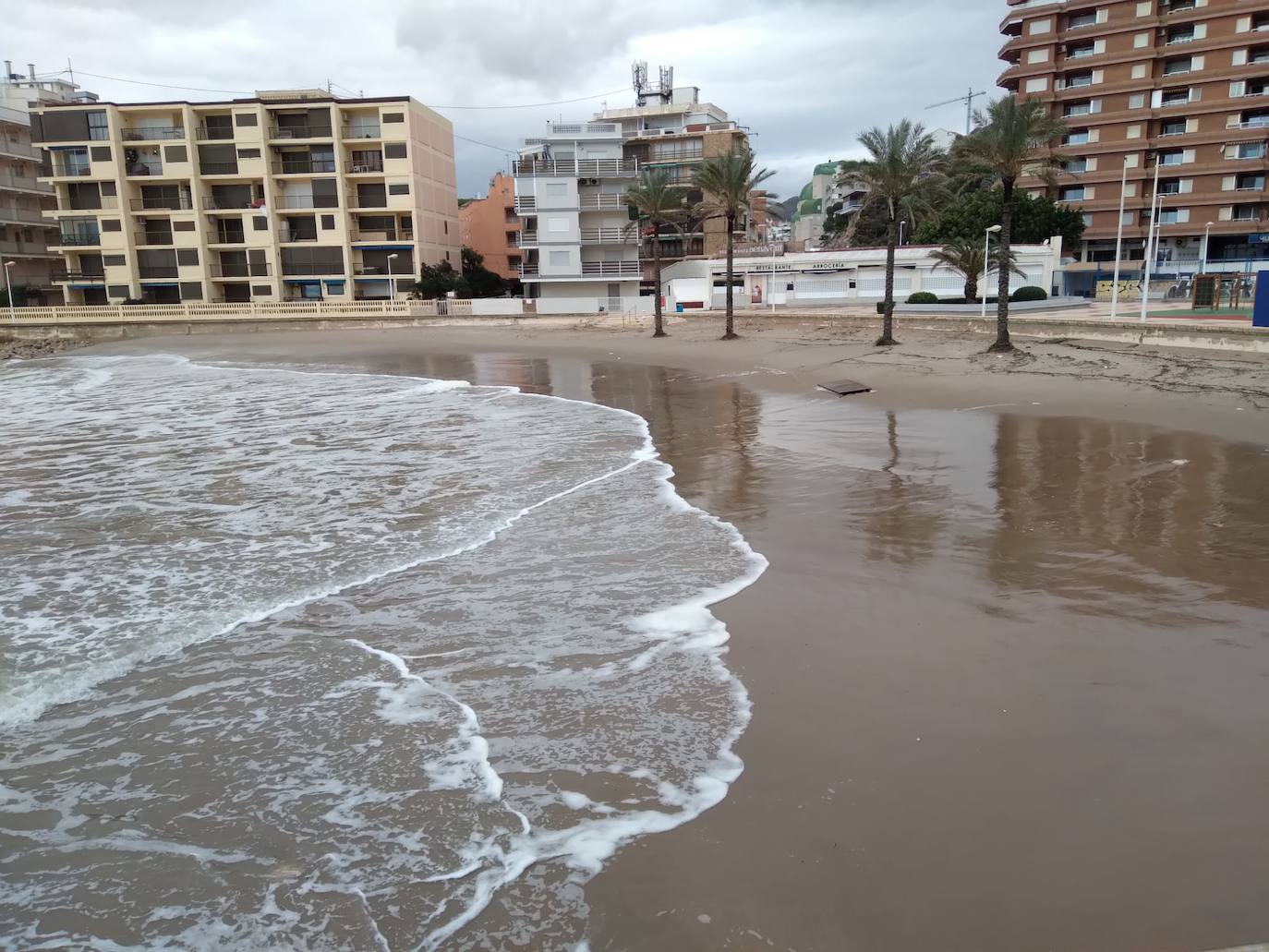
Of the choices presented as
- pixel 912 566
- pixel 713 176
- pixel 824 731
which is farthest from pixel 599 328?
pixel 824 731

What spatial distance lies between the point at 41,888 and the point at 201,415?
20.1 metres

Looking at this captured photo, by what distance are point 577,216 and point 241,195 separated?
24.9m

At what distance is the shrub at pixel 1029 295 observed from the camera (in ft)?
138

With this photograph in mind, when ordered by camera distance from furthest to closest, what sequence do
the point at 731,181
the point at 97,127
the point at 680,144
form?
1. the point at 680,144
2. the point at 97,127
3. the point at 731,181

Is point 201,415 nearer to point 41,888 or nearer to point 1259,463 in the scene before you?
point 41,888

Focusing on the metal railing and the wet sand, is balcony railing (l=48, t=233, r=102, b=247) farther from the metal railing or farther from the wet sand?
the wet sand

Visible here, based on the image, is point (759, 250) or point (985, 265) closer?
point (985, 265)

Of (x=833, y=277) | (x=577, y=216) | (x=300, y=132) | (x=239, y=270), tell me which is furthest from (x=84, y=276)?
(x=833, y=277)

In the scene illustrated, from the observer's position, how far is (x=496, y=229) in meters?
79.9

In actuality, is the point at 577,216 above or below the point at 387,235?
above

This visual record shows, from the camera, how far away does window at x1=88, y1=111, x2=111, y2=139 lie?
62938mm

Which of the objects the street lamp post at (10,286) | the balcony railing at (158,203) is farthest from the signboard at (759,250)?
the street lamp post at (10,286)

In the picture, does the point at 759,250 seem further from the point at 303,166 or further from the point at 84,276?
the point at 84,276

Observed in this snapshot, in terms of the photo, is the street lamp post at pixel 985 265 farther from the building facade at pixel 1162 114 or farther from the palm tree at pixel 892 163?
the building facade at pixel 1162 114
